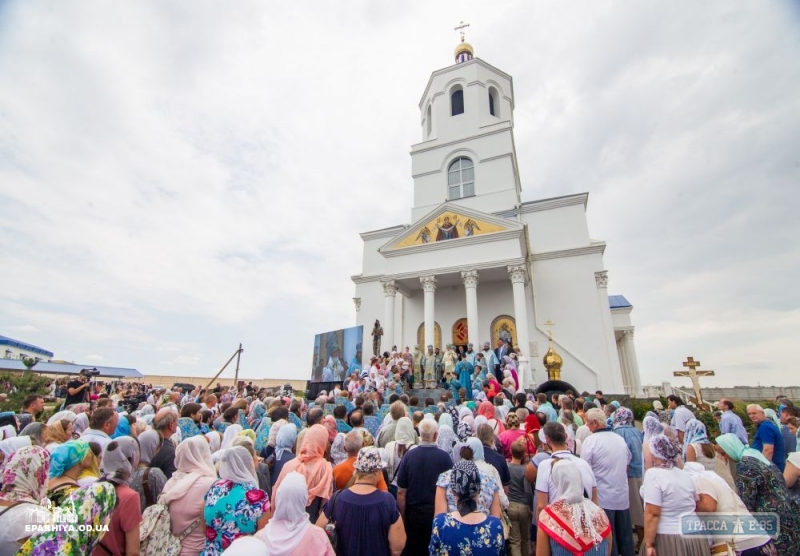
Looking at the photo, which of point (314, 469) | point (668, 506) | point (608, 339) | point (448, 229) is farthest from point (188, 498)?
point (608, 339)

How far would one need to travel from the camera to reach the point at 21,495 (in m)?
2.17

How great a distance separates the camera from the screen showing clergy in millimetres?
20031

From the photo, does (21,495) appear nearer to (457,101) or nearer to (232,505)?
(232,505)

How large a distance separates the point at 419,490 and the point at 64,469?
8.95 feet

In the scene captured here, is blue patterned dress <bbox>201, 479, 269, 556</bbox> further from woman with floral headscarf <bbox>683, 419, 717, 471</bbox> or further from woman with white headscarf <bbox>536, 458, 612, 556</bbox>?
woman with floral headscarf <bbox>683, 419, 717, 471</bbox>

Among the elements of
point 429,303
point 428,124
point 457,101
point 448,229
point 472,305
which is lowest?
point 472,305

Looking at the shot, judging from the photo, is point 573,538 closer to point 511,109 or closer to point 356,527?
point 356,527

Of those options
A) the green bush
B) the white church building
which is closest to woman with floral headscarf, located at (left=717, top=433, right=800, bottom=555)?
the white church building

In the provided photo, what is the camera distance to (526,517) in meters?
4.06

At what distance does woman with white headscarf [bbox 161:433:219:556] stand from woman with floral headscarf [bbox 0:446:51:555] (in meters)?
0.71

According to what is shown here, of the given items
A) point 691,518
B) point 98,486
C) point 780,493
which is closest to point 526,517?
point 691,518

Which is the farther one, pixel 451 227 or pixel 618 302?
pixel 618 302

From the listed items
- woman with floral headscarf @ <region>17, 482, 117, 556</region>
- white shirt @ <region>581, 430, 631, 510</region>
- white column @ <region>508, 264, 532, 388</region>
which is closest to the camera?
woman with floral headscarf @ <region>17, 482, 117, 556</region>

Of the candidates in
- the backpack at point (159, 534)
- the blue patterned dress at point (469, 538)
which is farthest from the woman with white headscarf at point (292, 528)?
the backpack at point (159, 534)
